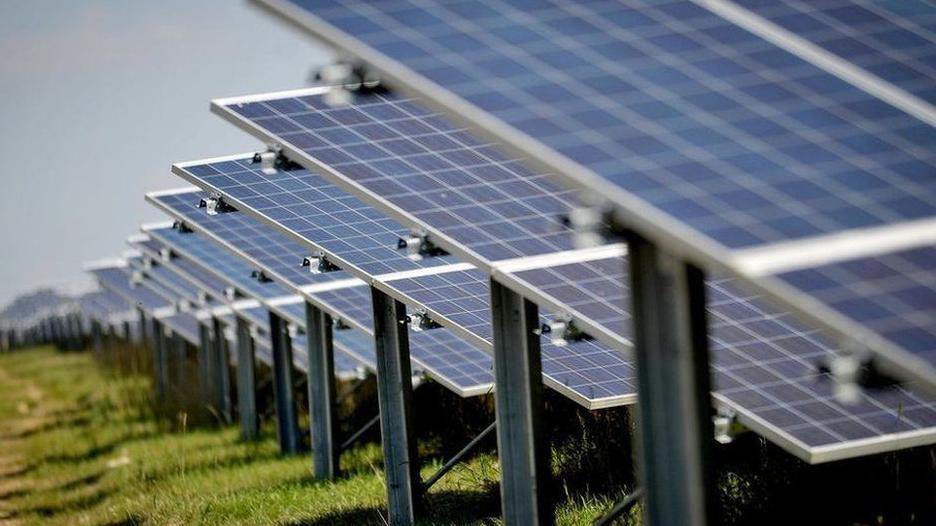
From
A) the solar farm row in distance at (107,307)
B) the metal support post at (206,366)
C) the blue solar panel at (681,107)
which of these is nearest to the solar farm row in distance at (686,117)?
the blue solar panel at (681,107)

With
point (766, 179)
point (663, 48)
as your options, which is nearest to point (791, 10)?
point (663, 48)

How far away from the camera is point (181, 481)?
18.8 meters

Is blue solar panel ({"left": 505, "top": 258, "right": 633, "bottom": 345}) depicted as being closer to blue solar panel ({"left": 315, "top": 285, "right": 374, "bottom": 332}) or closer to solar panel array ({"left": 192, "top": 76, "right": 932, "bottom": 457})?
solar panel array ({"left": 192, "top": 76, "right": 932, "bottom": 457})

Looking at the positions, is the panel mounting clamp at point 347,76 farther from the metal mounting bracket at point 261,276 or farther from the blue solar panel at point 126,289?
the blue solar panel at point 126,289

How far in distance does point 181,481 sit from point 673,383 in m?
12.7

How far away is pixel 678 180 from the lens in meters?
6.72

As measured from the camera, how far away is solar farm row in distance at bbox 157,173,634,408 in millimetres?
12055

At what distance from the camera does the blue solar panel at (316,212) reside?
13875 mm

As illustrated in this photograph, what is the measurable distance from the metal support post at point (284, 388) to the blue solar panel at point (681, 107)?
13.9m

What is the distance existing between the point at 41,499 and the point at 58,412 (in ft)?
50.1

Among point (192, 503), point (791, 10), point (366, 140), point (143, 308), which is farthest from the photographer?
point (143, 308)

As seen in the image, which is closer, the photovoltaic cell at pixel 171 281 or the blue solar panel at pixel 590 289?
the blue solar panel at pixel 590 289

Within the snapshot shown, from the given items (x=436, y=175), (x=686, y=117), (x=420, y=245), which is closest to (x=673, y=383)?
(x=686, y=117)

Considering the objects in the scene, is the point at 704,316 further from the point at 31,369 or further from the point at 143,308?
the point at 31,369
